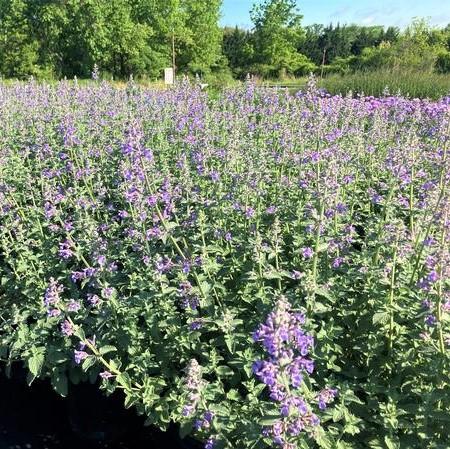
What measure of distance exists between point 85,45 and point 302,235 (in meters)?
39.1

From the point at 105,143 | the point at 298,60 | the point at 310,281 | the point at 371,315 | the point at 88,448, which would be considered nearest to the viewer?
the point at 310,281

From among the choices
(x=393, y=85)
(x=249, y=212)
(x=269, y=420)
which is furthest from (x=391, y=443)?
(x=393, y=85)

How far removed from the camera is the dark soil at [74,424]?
12.7ft

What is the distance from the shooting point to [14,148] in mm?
6750

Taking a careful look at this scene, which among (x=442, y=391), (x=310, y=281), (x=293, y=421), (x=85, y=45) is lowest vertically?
(x=442, y=391)

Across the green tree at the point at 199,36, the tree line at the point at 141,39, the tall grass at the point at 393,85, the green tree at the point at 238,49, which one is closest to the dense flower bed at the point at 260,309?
the tall grass at the point at 393,85

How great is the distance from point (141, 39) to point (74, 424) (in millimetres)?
38466

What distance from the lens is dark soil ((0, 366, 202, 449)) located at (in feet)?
12.7

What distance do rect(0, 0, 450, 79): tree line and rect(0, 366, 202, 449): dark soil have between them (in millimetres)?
29301

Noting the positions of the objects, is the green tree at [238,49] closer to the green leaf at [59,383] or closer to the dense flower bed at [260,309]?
the dense flower bed at [260,309]

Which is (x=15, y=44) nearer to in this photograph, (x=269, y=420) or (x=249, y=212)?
(x=249, y=212)

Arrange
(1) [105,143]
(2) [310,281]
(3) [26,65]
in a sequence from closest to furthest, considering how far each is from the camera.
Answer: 1. (2) [310,281]
2. (1) [105,143]
3. (3) [26,65]

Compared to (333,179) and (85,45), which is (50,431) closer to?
(333,179)

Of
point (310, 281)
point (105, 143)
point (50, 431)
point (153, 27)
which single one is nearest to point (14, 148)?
point (105, 143)
